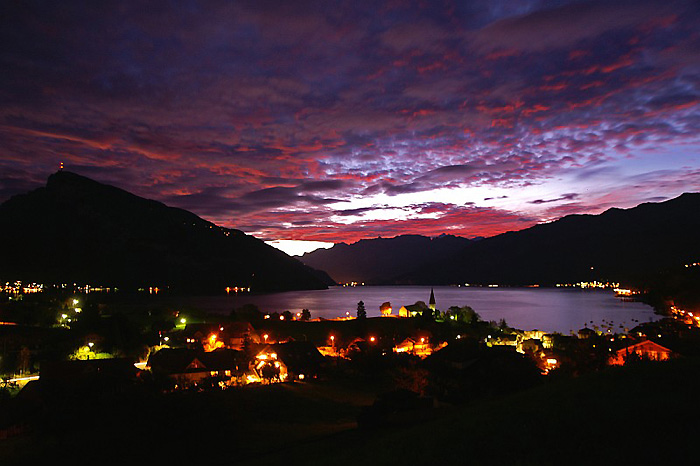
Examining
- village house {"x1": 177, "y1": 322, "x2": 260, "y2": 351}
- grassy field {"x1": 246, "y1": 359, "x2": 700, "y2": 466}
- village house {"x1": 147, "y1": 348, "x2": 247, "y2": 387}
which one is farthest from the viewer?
village house {"x1": 177, "y1": 322, "x2": 260, "y2": 351}

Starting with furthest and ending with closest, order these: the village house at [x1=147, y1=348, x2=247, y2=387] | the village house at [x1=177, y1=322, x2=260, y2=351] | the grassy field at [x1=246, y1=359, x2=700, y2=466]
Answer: the village house at [x1=177, y1=322, x2=260, y2=351]
the village house at [x1=147, y1=348, x2=247, y2=387]
the grassy field at [x1=246, y1=359, x2=700, y2=466]

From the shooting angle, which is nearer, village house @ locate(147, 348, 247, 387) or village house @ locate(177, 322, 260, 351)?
village house @ locate(147, 348, 247, 387)

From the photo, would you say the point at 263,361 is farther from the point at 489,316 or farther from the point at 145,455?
the point at 489,316

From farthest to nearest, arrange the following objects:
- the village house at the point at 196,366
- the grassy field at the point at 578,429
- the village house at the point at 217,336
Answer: the village house at the point at 217,336 → the village house at the point at 196,366 → the grassy field at the point at 578,429

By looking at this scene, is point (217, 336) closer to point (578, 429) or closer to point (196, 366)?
point (196, 366)

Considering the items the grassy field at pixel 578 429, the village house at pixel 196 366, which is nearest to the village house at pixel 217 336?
the village house at pixel 196 366

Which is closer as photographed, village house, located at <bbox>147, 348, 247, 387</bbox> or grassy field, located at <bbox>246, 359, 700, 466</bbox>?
grassy field, located at <bbox>246, 359, 700, 466</bbox>

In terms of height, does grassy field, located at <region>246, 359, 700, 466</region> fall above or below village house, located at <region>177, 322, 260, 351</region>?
above

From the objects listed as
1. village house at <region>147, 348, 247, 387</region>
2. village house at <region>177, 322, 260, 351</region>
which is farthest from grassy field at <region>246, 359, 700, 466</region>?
village house at <region>177, 322, 260, 351</region>

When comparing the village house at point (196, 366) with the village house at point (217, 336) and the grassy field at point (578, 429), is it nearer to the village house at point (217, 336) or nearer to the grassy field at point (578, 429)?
the village house at point (217, 336)

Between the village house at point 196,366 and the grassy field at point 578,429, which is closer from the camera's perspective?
the grassy field at point 578,429

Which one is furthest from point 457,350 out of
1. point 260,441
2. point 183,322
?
point 183,322

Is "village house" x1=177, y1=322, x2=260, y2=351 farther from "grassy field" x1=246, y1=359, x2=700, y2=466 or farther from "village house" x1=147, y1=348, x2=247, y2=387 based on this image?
"grassy field" x1=246, y1=359, x2=700, y2=466

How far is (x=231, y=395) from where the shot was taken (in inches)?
943
